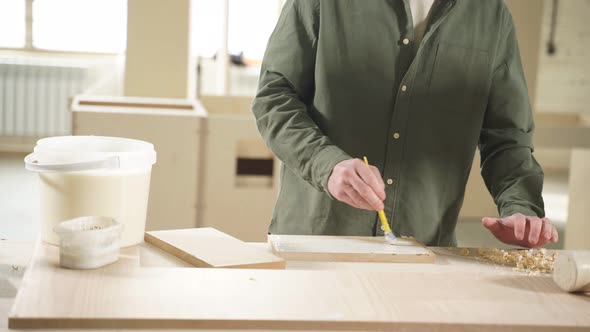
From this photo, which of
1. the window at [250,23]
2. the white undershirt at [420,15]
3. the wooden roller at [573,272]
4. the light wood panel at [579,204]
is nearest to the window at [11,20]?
the window at [250,23]

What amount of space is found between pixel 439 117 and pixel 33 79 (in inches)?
282

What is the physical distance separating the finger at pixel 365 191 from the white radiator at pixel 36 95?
7.29 m

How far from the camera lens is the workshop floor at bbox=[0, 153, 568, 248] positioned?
17.4ft

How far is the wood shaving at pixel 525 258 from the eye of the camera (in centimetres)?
157

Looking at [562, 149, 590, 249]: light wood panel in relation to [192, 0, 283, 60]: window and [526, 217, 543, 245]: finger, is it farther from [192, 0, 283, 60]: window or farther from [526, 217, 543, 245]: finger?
[192, 0, 283, 60]: window

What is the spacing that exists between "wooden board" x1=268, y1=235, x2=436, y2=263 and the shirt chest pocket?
40cm

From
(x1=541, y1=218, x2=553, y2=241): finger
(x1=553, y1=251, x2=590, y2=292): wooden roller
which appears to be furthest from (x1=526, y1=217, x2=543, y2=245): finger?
(x1=553, y1=251, x2=590, y2=292): wooden roller

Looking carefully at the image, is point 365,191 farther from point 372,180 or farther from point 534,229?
point 534,229

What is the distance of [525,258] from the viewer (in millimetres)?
1628

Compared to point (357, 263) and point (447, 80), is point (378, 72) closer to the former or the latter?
point (447, 80)

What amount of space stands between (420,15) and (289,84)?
1.13ft

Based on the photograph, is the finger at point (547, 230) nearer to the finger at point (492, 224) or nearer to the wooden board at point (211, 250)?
the finger at point (492, 224)

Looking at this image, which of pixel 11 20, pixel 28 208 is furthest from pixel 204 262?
pixel 11 20

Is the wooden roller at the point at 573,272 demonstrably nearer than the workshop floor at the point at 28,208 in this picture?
Yes
